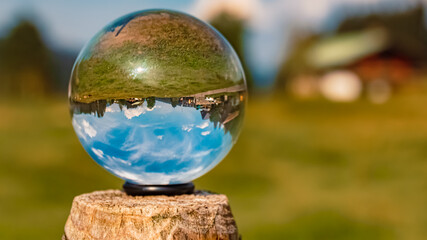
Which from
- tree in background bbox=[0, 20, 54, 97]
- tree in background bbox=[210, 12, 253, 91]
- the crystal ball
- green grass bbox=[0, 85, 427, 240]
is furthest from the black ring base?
tree in background bbox=[0, 20, 54, 97]

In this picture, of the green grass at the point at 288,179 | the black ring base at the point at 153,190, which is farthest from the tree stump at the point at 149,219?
the green grass at the point at 288,179

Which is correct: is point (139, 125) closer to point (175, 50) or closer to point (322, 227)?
point (175, 50)

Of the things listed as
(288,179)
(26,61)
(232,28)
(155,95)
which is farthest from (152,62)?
(26,61)

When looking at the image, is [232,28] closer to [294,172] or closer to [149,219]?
[294,172]

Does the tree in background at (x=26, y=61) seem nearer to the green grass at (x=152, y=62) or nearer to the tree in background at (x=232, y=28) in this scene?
the tree in background at (x=232, y=28)

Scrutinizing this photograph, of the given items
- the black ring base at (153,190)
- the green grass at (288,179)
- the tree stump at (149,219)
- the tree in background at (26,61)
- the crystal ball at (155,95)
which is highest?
the tree in background at (26,61)

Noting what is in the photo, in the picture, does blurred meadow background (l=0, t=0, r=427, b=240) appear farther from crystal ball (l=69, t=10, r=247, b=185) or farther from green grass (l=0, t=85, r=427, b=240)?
crystal ball (l=69, t=10, r=247, b=185)
